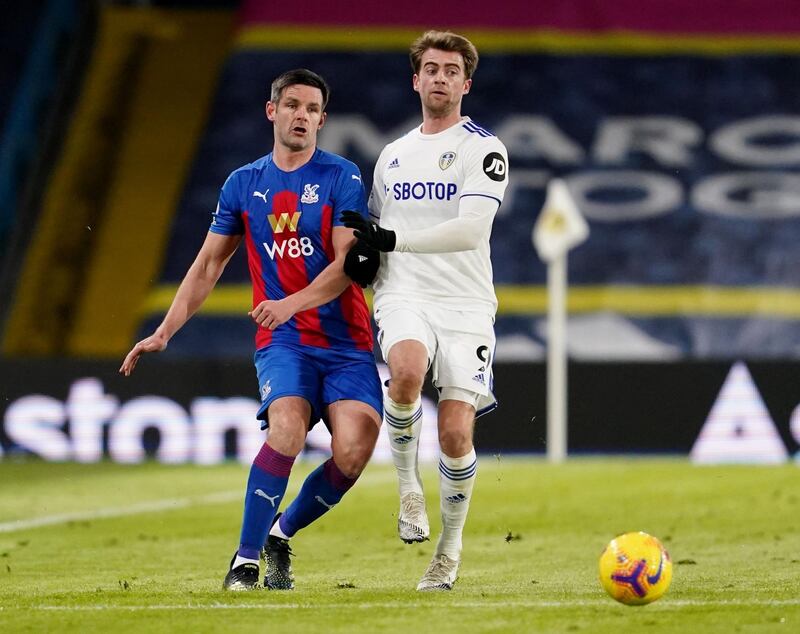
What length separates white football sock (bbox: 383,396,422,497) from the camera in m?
7.52

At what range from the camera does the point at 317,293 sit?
24.1ft

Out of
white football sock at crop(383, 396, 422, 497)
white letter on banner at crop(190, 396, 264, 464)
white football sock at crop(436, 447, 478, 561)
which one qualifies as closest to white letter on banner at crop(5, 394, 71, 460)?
white letter on banner at crop(190, 396, 264, 464)

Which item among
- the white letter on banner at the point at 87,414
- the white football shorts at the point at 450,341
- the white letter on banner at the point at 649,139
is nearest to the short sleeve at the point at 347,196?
the white football shorts at the point at 450,341

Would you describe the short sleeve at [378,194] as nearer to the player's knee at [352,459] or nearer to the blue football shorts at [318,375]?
the blue football shorts at [318,375]

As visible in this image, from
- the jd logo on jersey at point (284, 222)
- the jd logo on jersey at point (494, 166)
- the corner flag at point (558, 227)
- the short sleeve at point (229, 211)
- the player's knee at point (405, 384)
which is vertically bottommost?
the player's knee at point (405, 384)

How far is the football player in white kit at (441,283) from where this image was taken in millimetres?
7312

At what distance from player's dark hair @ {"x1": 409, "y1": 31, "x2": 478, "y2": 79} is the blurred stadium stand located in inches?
516

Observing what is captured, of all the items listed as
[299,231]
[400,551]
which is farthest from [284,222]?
[400,551]

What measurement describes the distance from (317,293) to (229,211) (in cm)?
65

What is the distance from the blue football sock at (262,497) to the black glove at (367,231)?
1010 millimetres

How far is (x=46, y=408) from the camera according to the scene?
55.0 ft

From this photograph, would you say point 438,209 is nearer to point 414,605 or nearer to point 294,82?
point 294,82

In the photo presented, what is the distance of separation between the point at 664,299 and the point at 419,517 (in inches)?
576

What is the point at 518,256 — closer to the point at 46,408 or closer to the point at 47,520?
the point at 46,408
